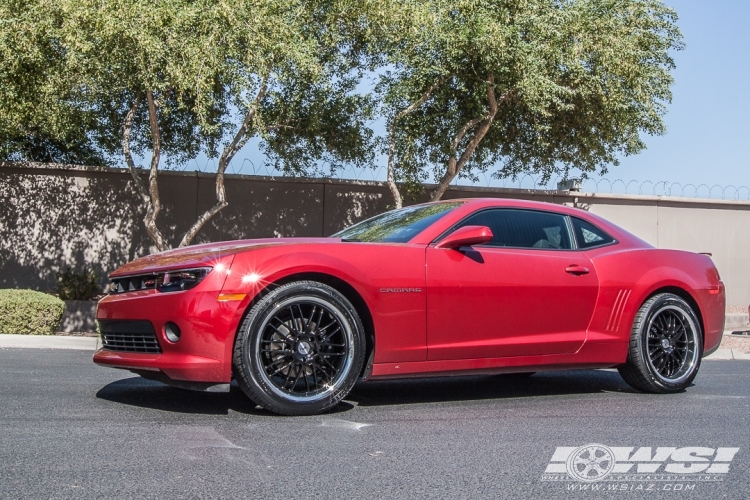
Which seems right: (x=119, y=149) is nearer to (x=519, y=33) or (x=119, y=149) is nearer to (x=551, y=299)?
(x=519, y=33)

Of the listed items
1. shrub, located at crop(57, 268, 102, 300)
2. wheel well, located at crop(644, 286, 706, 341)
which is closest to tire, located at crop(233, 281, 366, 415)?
wheel well, located at crop(644, 286, 706, 341)

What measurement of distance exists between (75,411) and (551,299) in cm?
323

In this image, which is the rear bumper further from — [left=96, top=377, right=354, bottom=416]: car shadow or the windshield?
[left=96, top=377, right=354, bottom=416]: car shadow

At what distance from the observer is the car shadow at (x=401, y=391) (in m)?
5.39

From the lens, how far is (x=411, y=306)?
538 centimetres

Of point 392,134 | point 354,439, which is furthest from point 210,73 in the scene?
point 354,439

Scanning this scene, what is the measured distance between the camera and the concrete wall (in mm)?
17594

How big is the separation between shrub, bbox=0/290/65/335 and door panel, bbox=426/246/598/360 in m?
7.25

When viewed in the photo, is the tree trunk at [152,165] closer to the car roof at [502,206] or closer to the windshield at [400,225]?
the windshield at [400,225]

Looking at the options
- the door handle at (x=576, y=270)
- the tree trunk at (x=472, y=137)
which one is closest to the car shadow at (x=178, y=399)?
the door handle at (x=576, y=270)

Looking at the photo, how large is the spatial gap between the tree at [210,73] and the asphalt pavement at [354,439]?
707cm

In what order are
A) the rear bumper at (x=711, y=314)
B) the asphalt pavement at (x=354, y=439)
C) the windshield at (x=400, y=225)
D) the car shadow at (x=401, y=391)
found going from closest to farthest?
the asphalt pavement at (x=354, y=439)
the car shadow at (x=401, y=391)
the windshield at (x=400, y=225)
the rear bumper at (x=711, y=314)

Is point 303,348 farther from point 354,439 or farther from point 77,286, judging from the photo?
point 77,286

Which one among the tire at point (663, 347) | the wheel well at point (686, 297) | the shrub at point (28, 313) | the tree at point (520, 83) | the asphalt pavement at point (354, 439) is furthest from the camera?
the tree at point (520, 83)
